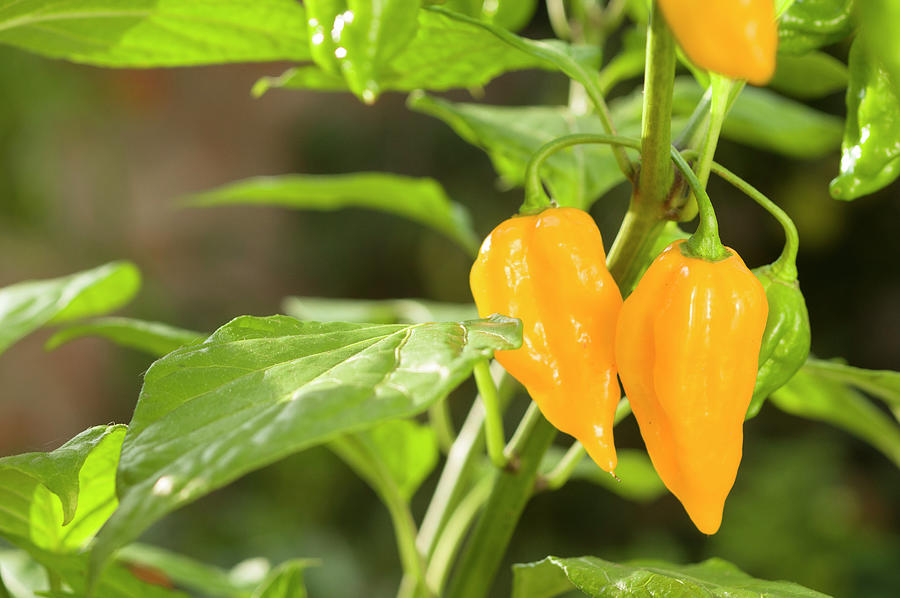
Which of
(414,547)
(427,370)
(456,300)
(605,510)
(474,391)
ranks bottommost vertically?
(605,510)

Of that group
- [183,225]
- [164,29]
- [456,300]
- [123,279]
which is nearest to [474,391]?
[456,300]

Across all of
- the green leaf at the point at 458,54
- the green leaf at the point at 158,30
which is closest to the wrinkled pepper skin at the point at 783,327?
the green leaf at the point at 458,54

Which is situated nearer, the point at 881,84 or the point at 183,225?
the point at 881,84

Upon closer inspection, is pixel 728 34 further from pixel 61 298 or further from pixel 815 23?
pixel 61 298

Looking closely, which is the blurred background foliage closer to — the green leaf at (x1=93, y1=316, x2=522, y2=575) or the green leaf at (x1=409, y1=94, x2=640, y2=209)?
the green leaf at (x1=409, y1=94, x2=640, y2=209)

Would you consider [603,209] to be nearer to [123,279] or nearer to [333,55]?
[123,279]

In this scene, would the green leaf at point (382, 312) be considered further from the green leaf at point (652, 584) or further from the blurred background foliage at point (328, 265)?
the blurred background foliage at point (328, 265)

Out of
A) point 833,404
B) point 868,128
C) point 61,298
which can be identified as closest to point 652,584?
point 868,128
